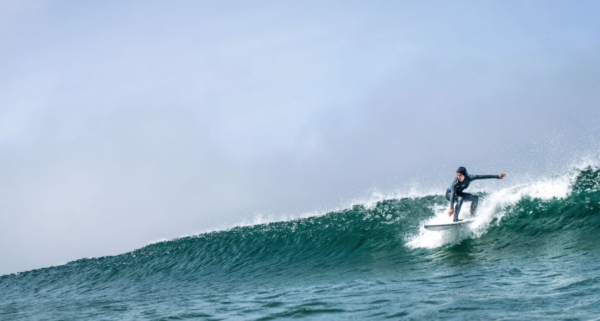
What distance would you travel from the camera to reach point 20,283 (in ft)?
78.7

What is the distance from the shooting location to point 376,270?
10891 millimetres

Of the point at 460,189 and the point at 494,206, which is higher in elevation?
Answer: the point at 460,189

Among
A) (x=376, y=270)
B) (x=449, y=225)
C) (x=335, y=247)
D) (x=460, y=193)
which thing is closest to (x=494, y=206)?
(x=460, y=193)

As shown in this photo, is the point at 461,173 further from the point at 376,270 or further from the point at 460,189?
Answer: the point at 376,270

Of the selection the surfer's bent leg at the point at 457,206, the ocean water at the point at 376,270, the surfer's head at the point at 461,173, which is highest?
the surfer's head at the point at 461,173

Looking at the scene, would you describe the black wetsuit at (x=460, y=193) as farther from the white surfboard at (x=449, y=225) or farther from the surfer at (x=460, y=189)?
the white surfboard at (x=449, y=225)

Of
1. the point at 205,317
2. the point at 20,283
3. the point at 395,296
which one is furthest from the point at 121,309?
the point at 20,283

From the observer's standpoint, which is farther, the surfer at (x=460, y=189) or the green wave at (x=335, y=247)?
the surfer at (x=460, y=189)

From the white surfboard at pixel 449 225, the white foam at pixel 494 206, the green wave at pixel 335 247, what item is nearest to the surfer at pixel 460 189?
the white surfboard at pixel 449 225

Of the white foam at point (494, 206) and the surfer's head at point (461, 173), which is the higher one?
the surfer's head at point (461, 173)

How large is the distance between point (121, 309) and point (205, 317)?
392 cm

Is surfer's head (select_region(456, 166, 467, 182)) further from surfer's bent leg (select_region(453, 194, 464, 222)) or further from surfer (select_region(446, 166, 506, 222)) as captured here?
surfer's bent leg (select_region(453, 194, 464, 222))

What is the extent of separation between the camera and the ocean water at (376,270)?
670cm

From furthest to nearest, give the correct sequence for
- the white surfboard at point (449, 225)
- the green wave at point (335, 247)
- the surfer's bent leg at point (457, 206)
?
the surfer's bent leg at point (457, 206) < the white surfboard at point (449, 225) < the green wave at point (335, 247)
